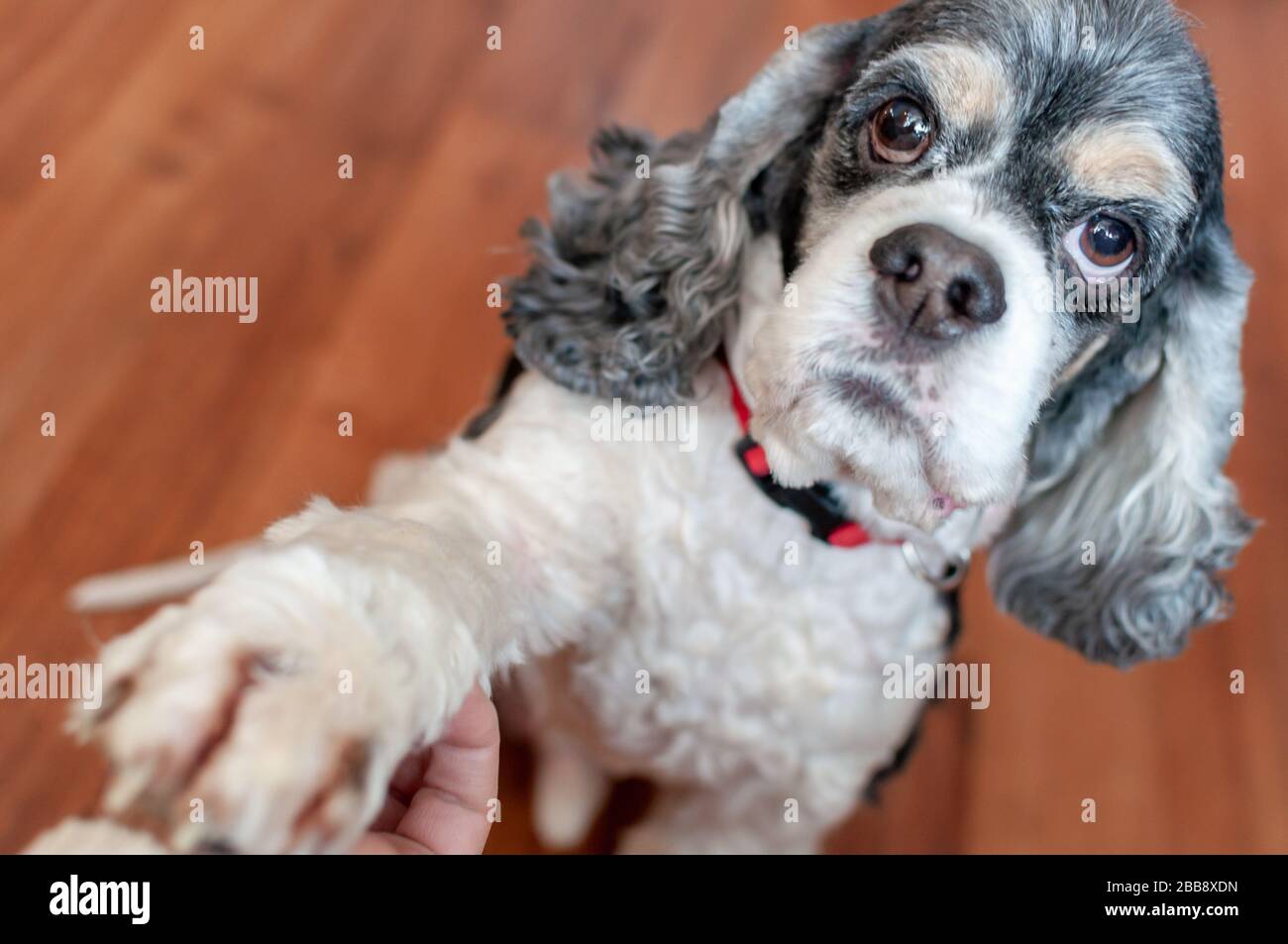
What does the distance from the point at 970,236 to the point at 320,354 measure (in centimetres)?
171

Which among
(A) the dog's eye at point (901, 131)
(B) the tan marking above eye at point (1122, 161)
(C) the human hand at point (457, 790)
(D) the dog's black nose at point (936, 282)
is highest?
(A) the dog's eye at point (901, 131)

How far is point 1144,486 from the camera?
1.67m

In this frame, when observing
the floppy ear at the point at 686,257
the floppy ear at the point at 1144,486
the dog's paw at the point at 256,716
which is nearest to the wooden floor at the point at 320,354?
the floppy ear at the point at 686,257

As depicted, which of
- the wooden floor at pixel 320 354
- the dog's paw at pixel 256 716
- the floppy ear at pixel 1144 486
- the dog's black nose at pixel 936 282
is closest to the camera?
the dog's paw at pixel 256 716

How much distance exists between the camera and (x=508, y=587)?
4.87 feet

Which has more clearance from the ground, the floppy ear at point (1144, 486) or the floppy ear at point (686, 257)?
the floppy ear at point (686, 257)

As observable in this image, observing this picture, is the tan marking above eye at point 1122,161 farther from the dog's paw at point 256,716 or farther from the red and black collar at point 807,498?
the dog's paw at point 256,716

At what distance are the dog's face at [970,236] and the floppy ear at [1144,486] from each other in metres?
0.11

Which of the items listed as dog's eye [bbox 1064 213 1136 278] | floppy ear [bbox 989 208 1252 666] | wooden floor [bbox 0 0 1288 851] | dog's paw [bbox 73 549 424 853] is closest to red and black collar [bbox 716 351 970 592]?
floppy ear [bbox 989 208 1252 666]

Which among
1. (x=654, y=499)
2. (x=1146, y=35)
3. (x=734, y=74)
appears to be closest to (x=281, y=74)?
(x=734, y=74)

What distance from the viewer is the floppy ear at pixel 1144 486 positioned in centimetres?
155

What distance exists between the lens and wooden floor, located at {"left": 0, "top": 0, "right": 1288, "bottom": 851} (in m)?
2.30

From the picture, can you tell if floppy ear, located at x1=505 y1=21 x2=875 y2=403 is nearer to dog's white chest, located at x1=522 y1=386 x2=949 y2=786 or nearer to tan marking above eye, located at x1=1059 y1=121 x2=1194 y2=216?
dog's white chest, located at x1=522 y1=386 x2=949 y2=786
